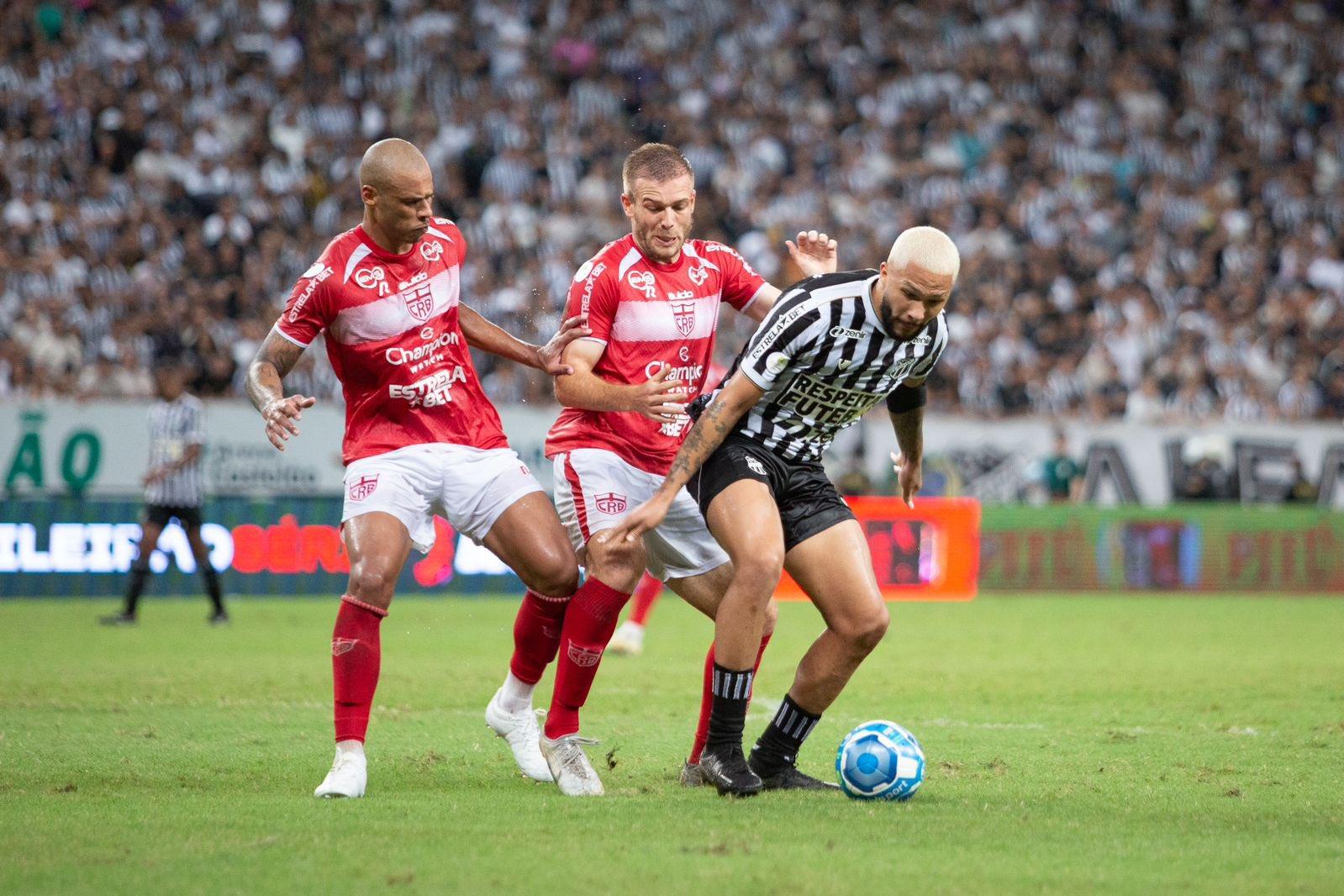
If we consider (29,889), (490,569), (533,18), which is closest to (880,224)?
(533,18)

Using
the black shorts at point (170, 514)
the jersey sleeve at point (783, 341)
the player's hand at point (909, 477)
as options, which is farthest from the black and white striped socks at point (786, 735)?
the black shorts at point (170, 514)

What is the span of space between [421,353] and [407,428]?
317 millimetres

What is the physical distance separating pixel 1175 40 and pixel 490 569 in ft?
58.4

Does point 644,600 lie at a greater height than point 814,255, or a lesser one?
lesser

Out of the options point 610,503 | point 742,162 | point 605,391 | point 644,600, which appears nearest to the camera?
point 605,391

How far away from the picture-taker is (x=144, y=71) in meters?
20.6

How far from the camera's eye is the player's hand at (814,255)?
693cm

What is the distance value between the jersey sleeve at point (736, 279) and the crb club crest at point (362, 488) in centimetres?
180

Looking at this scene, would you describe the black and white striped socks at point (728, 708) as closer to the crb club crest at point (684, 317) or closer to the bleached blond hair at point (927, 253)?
the crb club crest at point (684, 317)

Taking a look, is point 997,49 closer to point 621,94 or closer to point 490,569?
point 621,94

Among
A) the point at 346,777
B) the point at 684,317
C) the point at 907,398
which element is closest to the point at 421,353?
the point at 684,317

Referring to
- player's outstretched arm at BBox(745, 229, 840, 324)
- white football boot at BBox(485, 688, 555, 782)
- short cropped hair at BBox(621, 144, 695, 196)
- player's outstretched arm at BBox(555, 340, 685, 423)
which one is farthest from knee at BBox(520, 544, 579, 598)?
short cropped hair at BBox(621, 144, 695, 196)

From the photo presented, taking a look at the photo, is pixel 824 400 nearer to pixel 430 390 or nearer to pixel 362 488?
pixel 430 390

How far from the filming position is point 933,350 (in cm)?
639
